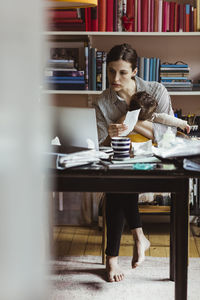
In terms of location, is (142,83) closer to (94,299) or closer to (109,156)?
(109,156)

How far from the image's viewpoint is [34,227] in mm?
190

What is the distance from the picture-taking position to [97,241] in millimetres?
2674

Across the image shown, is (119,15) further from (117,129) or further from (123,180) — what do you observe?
(123,180)

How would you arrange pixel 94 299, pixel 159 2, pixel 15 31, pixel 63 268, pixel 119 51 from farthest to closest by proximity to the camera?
pixel 159 2 < pixel 119 51 < pixel 63 268 < pixel 94 299 < pixel 15 31

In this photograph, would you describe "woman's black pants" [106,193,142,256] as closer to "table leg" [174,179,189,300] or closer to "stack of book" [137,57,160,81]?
"table leg" [174,179,189,300]

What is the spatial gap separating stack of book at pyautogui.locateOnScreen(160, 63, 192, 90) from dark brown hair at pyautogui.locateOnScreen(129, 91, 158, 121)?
1.92 feet

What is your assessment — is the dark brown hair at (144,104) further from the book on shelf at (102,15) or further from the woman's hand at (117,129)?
the book on shelf at (102,15)

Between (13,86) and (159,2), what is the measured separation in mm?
2799

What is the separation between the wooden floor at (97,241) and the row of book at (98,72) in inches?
37.2

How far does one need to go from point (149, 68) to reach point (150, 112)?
66cm

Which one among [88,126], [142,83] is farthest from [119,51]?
[88,126]

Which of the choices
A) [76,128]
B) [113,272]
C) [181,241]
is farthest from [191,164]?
[113,272]

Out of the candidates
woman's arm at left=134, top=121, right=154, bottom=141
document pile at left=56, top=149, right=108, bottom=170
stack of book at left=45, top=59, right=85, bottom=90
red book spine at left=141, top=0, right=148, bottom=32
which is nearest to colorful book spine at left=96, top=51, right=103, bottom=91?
stack of book at left=45, top=59, right=85, bottom=90

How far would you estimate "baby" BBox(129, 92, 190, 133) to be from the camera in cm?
223
